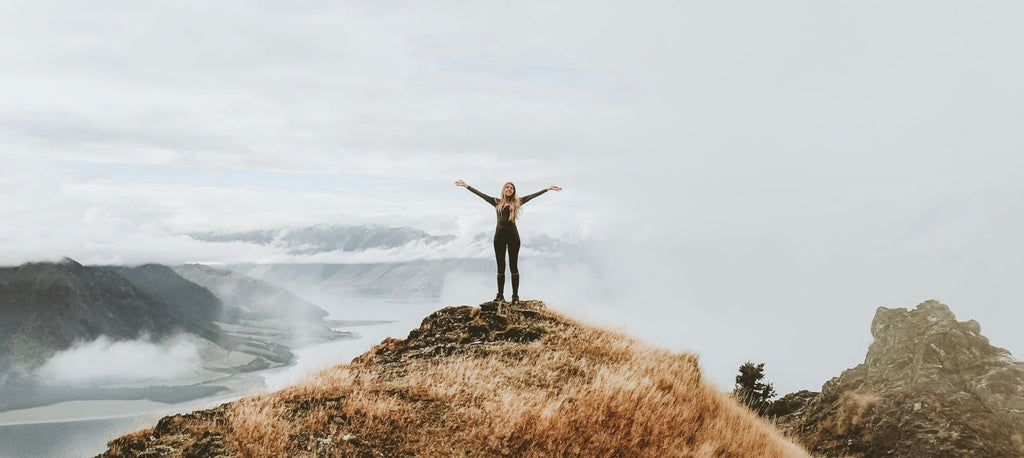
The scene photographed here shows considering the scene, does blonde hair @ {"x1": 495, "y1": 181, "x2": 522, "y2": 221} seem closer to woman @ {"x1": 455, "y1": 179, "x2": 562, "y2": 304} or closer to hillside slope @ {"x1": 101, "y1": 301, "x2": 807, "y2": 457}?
woman @ {"x1": 455, "y1": 179, "x2": 562, "y2": 304}

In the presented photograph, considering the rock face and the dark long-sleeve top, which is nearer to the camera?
the dark long-sleeve top

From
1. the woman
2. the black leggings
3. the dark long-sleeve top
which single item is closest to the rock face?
the black leggings

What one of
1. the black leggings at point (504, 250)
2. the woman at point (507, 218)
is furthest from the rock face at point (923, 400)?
the woman at point (507, 218)

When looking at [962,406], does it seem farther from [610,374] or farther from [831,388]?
[610,374]

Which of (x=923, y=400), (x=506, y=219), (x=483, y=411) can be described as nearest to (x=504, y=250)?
(x=506, y=219)

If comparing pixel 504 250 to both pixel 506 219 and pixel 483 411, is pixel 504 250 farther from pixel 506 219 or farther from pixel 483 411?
pixel 483 411

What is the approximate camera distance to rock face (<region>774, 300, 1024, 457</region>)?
122 ft

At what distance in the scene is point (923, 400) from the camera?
42.0 m

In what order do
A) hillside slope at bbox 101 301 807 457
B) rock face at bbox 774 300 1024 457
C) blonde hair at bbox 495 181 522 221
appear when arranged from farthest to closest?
rock face at bbox 774 300 1024 457, blonde hair at bbox 495 181 522 221, hillside slope at bbox 101 301 807 457

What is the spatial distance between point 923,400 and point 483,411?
4302 centimetres

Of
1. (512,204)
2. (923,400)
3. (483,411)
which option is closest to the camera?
(483,411)

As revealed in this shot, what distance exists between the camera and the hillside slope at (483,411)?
9.36 m

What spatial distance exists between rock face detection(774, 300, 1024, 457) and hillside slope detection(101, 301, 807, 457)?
90.6 ft

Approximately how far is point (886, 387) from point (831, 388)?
4.03m
